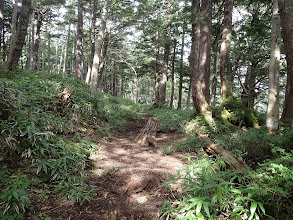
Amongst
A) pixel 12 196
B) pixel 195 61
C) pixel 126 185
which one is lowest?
pixel 126 185

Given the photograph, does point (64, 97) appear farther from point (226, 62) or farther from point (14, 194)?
point (226, 62)

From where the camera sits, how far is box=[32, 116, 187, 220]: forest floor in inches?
101

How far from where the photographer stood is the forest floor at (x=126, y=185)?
2.57 metres

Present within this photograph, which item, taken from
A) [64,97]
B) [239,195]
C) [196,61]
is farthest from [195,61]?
[239,195]

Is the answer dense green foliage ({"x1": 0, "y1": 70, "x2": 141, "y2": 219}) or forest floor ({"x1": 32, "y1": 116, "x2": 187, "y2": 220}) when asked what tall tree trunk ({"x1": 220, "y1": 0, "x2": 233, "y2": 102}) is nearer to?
forest floor ({"x1": 32, "y1": 116, "x2": 187, "y2": 220})

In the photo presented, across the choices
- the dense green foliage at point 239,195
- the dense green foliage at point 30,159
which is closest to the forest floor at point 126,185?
the dense green foliage at point 30,159

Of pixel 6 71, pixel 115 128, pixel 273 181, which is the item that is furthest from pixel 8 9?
pixel 273 181

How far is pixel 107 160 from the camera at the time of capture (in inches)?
178

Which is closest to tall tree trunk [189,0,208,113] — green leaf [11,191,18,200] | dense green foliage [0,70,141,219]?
dense green foliage [0,70,141,219]

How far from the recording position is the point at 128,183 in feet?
11.3

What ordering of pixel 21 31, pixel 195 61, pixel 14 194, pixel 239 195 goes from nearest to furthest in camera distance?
pixel 14 194 → pixel 239 195 → pixel 21 31 → pixel 195 61

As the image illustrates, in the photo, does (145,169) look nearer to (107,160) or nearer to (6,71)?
(107,160)

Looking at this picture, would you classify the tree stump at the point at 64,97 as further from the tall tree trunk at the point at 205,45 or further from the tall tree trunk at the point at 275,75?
the tall tree trunk at the point at 275,75

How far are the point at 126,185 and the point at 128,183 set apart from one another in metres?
0.06
